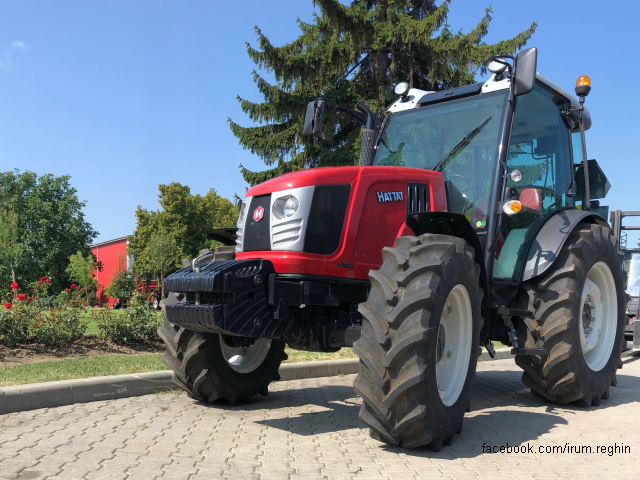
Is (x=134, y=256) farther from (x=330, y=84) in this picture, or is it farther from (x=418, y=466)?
(x=418, y=466)

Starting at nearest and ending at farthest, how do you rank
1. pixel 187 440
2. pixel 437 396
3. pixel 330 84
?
pixel 437 396, pixel 187 440, pixel 330 84

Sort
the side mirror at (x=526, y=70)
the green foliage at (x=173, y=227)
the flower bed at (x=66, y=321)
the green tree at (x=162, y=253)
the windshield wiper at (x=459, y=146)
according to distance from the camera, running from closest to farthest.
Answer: the side mirror at (x=526, y=70), the windshield wiper at (x=459, y=146), the flower bed at (x=66, y=321), the green tree at (x=162, y=253), the green foliage at (x=173, y=227)

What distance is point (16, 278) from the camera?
53.7 m

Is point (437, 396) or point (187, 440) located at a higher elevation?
point (437, 396)

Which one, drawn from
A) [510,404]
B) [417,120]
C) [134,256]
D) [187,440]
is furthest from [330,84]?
[134,256]

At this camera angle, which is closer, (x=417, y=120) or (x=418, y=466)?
(x=418, y=466)

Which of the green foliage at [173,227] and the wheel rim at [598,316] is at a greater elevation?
the green foliage at [173,227]

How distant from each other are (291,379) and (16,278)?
5401cm

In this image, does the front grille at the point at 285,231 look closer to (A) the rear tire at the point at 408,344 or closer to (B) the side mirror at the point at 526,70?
(A) the rear tire at the point at 408,344

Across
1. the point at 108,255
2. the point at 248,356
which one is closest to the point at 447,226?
the point at 248,356

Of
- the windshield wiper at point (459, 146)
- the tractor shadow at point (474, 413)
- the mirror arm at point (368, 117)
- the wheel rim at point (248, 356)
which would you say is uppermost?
the mirror arm at point (368, 117)

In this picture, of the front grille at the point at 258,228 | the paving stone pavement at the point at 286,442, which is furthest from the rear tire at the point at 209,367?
the front grille at the point at 258,228

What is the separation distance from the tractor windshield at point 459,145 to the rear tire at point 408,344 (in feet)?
4.78

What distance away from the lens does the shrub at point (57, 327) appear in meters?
8.37
